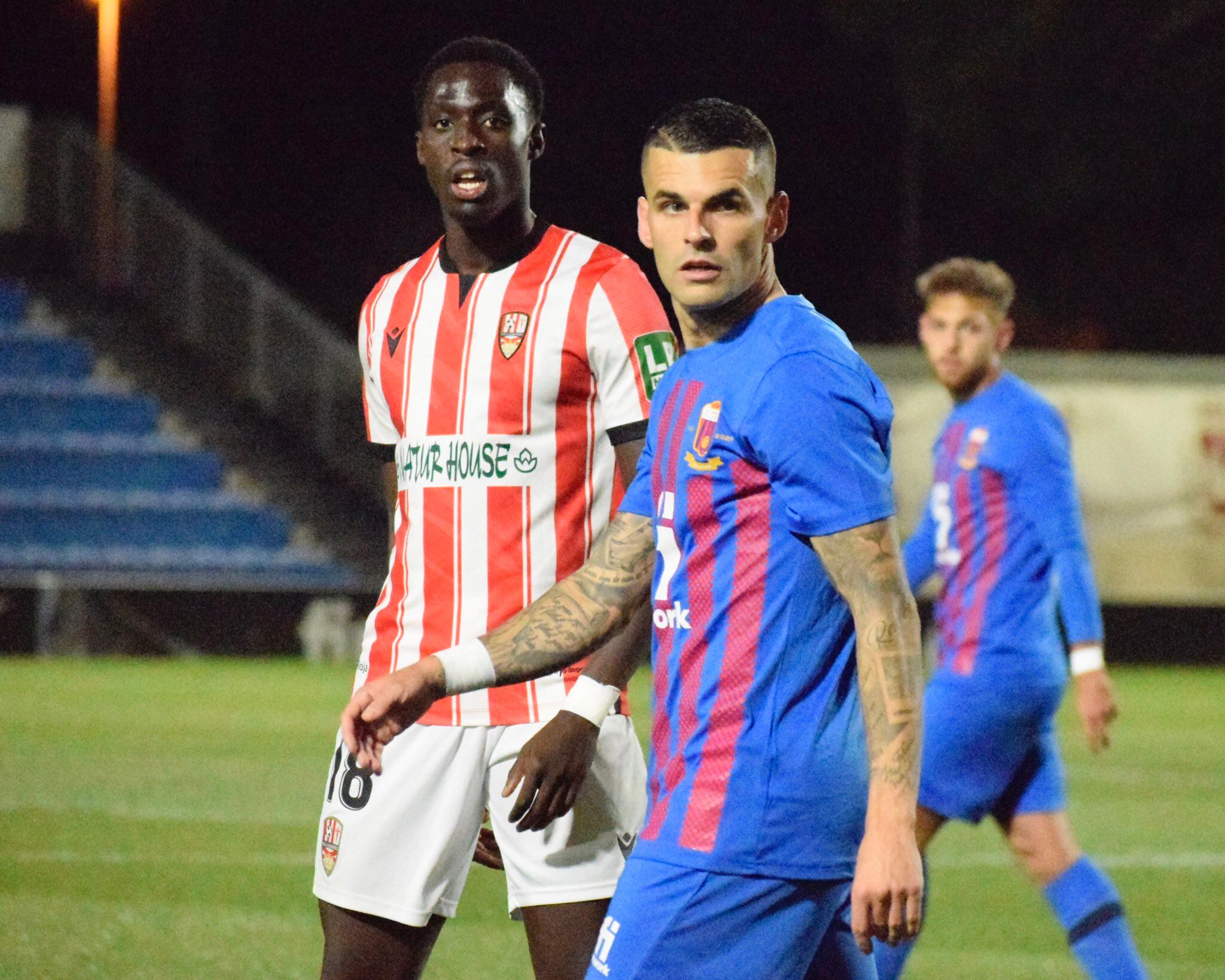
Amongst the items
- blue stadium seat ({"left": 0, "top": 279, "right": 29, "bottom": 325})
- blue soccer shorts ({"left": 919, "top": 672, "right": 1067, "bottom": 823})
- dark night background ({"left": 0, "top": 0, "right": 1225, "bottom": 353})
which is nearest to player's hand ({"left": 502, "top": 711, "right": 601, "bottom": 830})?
blue soccer shorts ({"left": 919, "top": 672, "right": 1067, "bottom": 823})

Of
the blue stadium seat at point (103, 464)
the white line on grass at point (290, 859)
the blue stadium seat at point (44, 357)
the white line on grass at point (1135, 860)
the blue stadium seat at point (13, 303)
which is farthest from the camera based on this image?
the blue stadium seat at point (13, 303)

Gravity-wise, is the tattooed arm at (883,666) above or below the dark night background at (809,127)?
below

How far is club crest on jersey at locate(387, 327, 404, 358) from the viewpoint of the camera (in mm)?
4047

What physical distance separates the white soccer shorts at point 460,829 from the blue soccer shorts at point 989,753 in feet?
6.25

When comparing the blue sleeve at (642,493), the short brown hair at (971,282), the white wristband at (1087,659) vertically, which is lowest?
the white wristband at (1087,659)

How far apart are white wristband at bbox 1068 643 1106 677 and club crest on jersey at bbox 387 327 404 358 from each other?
248 centimetres

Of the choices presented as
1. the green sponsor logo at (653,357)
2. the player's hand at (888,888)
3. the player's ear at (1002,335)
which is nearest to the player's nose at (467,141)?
the green sponsor logo at (653,357)

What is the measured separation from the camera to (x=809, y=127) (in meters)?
34.9

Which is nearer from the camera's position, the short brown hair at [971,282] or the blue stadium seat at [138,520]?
the short brown hair at [971,282]

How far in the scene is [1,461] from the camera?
888 inches

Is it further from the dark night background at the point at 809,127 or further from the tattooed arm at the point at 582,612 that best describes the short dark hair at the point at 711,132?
the dark night background at the point at 809,127

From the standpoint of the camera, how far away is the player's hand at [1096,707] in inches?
219

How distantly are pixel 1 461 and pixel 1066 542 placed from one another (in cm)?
1863

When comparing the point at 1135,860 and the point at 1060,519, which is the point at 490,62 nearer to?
the point at 1060,519
